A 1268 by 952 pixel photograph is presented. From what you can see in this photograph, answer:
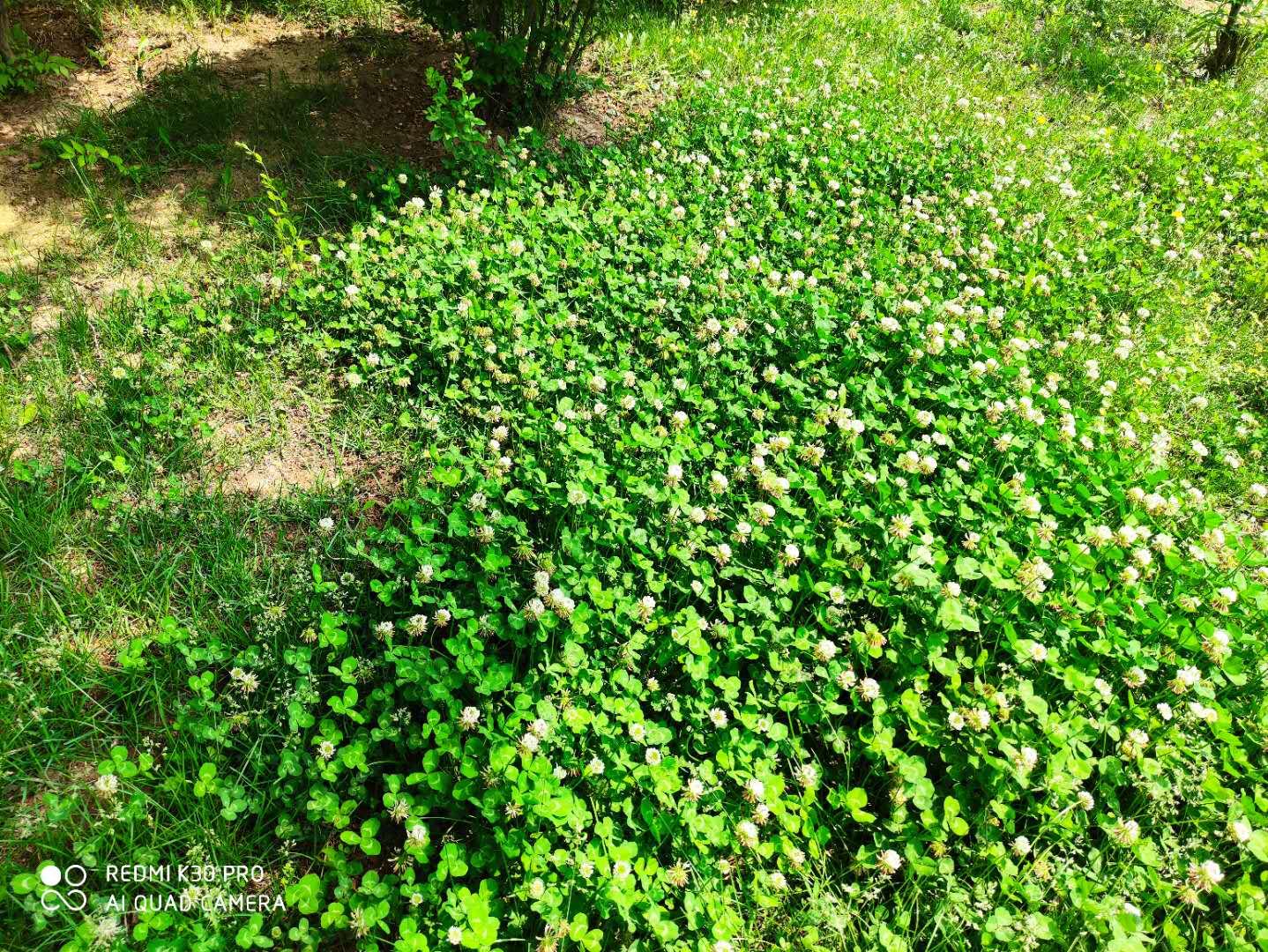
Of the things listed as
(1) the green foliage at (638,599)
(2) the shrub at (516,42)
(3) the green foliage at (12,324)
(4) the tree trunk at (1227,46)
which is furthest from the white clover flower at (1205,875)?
(4) the tree trunk at (1227,46)

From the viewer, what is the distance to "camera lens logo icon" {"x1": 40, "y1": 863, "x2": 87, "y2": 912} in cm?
189

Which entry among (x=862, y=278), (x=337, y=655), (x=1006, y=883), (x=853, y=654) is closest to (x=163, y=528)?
(x=337, y=655)

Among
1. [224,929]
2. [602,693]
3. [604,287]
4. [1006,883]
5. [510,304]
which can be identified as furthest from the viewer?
[604,287]

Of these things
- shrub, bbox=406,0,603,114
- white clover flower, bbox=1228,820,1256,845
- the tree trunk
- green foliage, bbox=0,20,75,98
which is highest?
the tree trunk

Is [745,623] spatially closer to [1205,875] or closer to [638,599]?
[638,599]

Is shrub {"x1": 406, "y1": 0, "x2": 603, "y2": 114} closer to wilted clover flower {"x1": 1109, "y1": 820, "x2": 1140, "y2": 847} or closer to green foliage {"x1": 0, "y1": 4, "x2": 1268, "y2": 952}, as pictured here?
green foliage {"x1": 0, "y1": 4, "x2": 1268, "y2": 952}

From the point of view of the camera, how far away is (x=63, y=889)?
1.94 metres

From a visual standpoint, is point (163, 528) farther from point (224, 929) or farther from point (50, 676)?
point (224, 929)

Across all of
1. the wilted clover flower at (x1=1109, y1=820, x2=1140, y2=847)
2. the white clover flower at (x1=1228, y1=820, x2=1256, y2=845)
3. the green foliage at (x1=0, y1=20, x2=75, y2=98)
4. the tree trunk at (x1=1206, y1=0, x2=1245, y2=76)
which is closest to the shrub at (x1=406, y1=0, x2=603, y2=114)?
the green foliage at (x1=0, y1=20, x2=75, y2=98)

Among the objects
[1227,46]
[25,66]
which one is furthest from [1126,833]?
[1227,46]

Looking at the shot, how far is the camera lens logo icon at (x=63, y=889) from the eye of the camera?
6.21 ft

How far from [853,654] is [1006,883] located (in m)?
0.81

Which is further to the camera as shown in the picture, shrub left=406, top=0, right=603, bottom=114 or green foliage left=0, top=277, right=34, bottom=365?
shrub left=406, top=0, right=603, bottom=114

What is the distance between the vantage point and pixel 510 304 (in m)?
3.66
